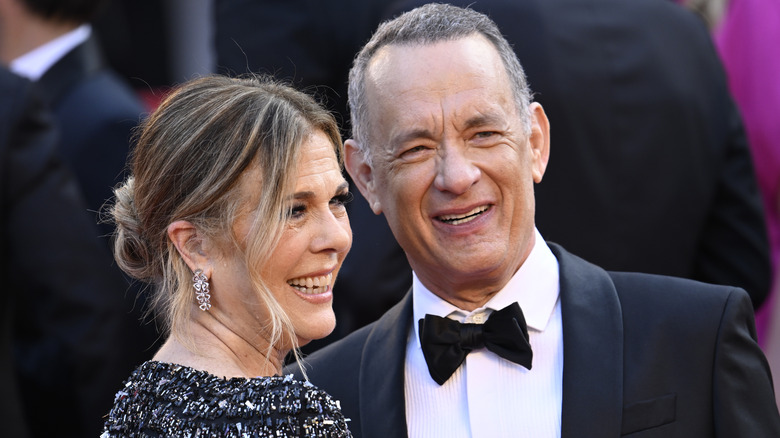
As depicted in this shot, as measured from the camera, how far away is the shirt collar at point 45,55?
524 centimetres

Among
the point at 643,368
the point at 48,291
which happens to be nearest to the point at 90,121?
the point at 48,291

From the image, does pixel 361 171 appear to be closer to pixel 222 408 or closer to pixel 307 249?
pixel 307 249

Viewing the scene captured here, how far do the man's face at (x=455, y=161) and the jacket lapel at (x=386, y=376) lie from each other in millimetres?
177

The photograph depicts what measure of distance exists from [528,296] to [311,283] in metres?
0.59

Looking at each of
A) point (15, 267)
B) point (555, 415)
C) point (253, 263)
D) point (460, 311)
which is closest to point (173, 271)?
point (253, 263)

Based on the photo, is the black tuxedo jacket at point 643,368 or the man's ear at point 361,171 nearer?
the black tuxedo jacket at point 643,368

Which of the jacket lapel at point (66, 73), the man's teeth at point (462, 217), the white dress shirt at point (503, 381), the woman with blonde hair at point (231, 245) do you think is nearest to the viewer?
the woman with blonde hair at point (231, 245)

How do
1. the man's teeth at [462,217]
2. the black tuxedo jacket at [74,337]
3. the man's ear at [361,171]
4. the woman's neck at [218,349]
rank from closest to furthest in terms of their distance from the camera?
the woman's neck at [218,349] → the man's teeth at [462,217] → the man's ear at [361,171] → the black tuxedo jacket at [74,337]

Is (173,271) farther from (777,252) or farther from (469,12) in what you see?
(777,252)

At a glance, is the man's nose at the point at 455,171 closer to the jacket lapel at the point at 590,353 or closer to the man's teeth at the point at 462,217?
the man's teeth at the point at 462,217

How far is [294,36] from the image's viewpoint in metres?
4.65

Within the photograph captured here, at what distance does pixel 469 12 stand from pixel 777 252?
77.6 inches

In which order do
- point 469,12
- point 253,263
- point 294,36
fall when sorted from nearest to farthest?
point 253,263 < point 469,12 < point 294,36

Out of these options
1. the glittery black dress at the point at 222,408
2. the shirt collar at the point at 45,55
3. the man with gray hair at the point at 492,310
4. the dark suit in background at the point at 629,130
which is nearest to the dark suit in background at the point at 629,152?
the dark suit in background at the point at 629,130
